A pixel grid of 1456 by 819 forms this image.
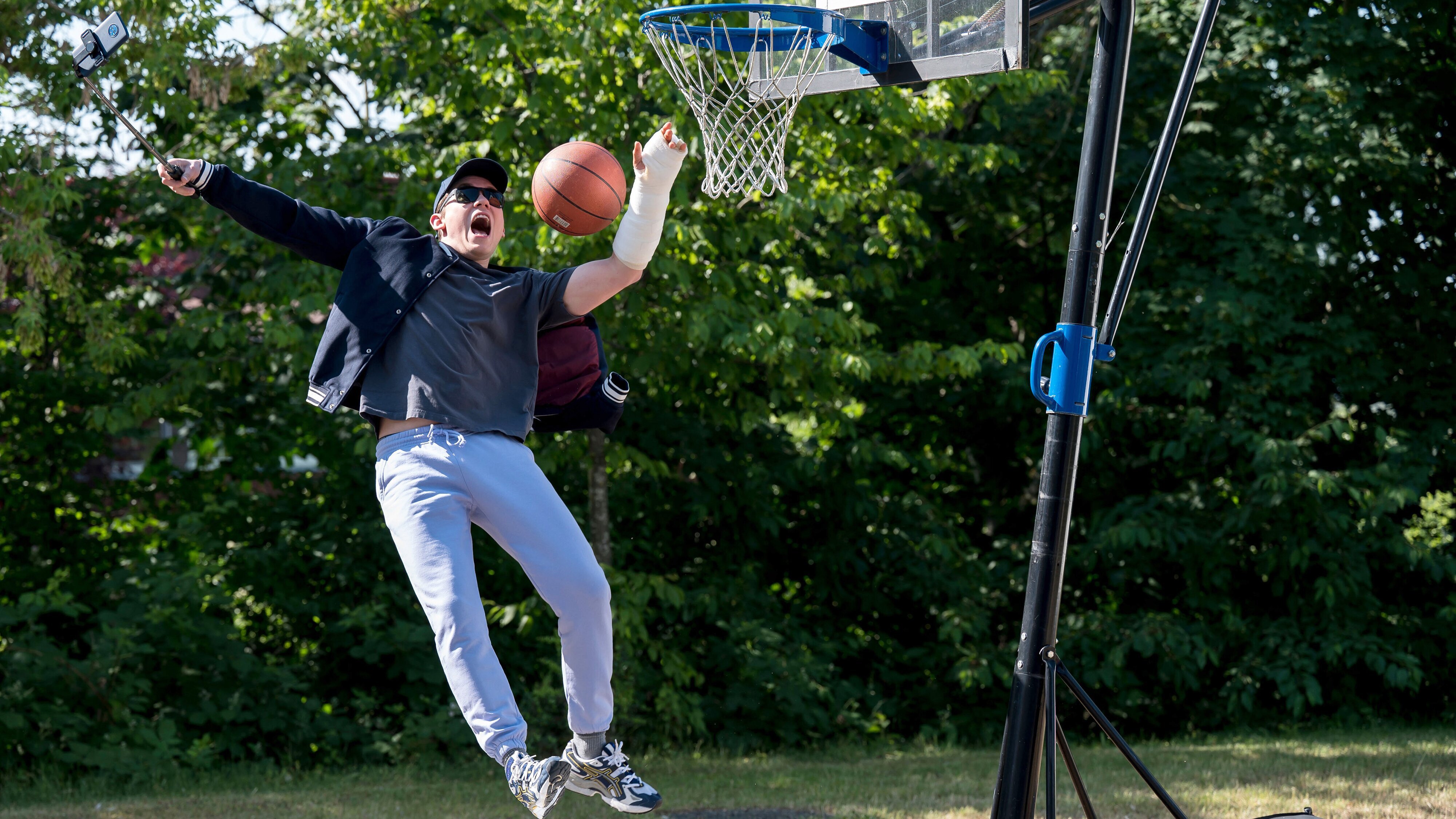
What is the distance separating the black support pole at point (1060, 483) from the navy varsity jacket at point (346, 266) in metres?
2.15

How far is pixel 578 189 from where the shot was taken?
442 cm

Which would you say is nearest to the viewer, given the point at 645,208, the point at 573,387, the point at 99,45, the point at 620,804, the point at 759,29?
the point at 645,208

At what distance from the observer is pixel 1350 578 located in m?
10.4

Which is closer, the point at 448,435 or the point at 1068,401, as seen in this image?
the point at 448,435

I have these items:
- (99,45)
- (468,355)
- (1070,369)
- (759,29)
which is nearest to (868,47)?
(759,29)

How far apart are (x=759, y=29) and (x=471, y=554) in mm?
2261

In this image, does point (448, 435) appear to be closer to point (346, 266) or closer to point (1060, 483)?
point (346, 266)

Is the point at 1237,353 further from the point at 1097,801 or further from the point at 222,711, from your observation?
the point at 222,711

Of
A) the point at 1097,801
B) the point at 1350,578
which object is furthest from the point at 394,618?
the point at 1350,578

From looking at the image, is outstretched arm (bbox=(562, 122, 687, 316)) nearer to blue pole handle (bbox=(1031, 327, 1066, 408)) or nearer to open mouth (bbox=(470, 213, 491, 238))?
open mouth (bbox=(470, 213, 491, 238))

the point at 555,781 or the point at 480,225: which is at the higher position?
the point at 480,225

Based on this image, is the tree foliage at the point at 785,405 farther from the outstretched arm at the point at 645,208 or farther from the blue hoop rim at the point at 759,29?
the outstretched arm at the point at 645,208

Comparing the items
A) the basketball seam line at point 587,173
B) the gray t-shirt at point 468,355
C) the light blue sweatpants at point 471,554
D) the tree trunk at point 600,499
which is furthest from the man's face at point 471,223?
the tree trunk at point 600,499

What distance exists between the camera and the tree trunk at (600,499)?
9.04m
